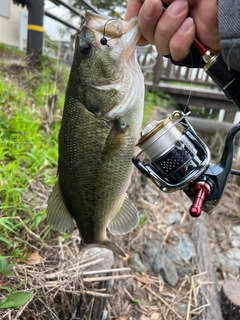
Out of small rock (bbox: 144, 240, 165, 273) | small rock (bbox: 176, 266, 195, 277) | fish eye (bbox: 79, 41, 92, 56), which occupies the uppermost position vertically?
fish eye (bbox: 79, 41, 92, 56)

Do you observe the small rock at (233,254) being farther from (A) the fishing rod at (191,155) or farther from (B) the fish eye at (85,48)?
(B) the fish eye at (85,48)

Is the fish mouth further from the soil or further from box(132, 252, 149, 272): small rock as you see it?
box(132, 252, 149, 272): small rock

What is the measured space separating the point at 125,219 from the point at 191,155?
0.65m

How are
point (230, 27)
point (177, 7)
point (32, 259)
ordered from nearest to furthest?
point (230, 27), point (177, 7), point (32, 259)

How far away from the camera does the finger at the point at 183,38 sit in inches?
52.3

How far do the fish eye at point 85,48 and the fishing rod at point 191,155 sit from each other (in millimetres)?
375

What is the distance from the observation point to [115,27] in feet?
4.92

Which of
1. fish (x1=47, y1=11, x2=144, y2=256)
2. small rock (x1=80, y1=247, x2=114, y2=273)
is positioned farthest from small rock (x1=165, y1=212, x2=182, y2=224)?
fish (x1=47, y1=11, x2=144, y2=256)

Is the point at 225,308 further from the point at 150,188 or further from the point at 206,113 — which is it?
the point at 206,113

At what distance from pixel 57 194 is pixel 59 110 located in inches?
87.3

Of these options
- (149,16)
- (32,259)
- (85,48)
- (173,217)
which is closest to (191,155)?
(149,16)

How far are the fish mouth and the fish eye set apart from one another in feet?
0.23

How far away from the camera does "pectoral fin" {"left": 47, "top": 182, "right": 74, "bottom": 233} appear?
1.73 meters

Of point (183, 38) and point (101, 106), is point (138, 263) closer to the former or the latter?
point (101, 106)
